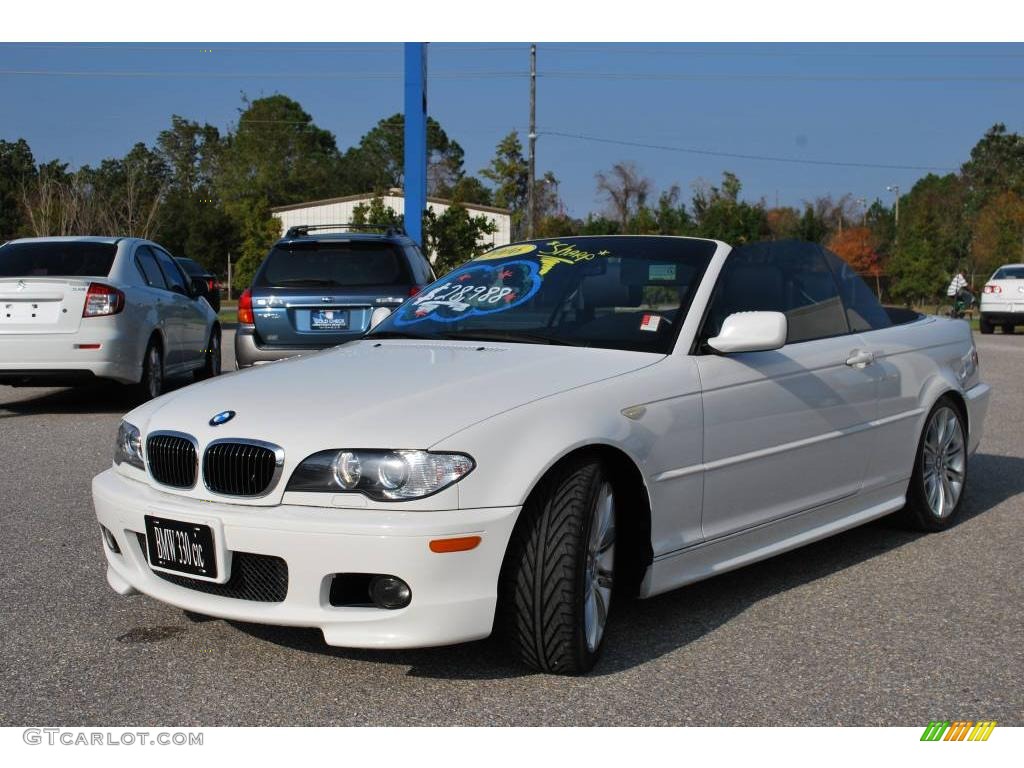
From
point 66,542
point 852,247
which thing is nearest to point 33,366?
point 66,542

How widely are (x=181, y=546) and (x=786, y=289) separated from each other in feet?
9.27

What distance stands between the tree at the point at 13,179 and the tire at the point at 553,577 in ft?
136

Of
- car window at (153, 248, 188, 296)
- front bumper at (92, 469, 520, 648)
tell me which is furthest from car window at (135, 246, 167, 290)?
front bumper at (92, 469, 520, 648)

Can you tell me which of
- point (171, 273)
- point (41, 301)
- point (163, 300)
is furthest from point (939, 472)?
point (171, 273)

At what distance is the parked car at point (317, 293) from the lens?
998cm

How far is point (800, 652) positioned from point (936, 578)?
4.28 ft

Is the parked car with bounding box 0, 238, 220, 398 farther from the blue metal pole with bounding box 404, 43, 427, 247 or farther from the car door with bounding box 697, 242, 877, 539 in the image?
the blue metal pole with bounding box 404, 43, 427, 247

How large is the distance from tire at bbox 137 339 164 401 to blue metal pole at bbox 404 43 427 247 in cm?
928

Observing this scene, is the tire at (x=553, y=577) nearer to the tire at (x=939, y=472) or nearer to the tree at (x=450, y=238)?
the tire at (x=939, y=472)

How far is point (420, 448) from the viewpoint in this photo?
3451 mm

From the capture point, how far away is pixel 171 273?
11617 mm

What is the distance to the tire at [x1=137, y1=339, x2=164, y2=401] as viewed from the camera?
33.9ft

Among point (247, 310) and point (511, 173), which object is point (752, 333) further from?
point (511, 173)
